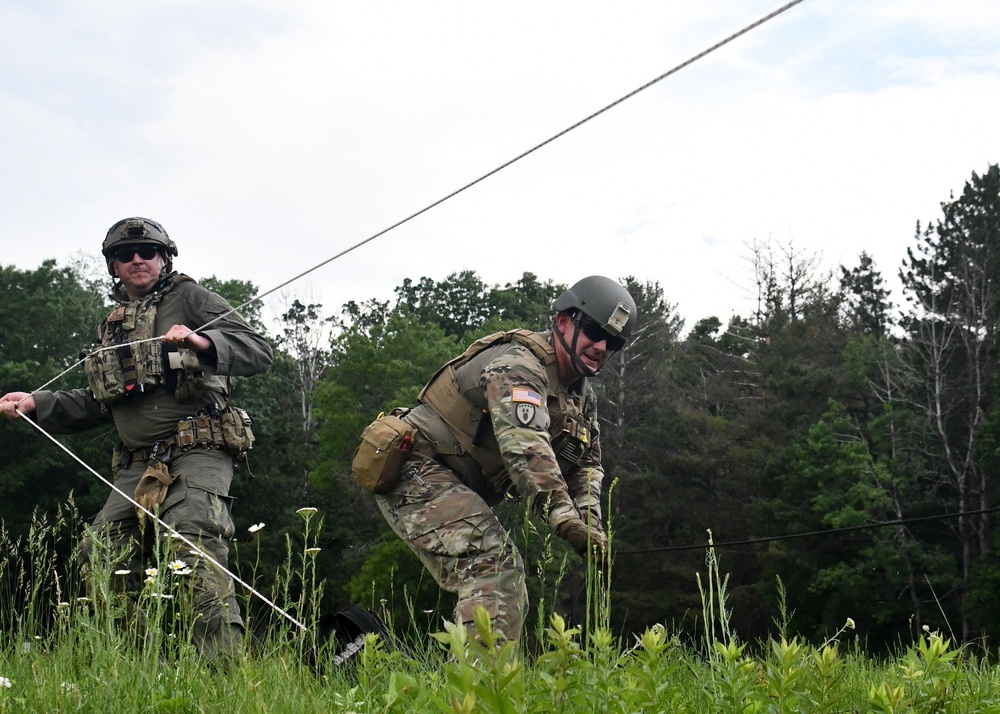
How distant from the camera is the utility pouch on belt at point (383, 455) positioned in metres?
5.46

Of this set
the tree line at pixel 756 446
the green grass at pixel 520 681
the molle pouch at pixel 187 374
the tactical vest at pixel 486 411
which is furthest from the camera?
the tree line at pixel 756 446

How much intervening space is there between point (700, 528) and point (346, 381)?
15489 millimetres

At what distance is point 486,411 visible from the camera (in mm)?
5613

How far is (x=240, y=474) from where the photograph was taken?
1699 inches

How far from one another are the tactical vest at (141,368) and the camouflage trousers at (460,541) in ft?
3.75

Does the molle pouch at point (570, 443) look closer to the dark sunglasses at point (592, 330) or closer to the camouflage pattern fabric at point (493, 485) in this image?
the camouflage pattern fabric at point (493, 485)

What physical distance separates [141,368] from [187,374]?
0.23 meters

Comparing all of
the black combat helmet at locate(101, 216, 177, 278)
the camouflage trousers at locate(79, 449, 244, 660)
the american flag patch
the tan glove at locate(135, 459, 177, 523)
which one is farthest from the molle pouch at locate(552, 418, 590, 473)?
the black combat helmet at locate(101, 216, 177, 278)

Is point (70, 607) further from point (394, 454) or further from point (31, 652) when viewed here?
point (394, 454)

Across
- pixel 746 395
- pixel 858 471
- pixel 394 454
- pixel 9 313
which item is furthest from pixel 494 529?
pixel 746 395

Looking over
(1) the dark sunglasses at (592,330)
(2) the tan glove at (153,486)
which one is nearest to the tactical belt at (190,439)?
(2) the tan glove at (153,486)

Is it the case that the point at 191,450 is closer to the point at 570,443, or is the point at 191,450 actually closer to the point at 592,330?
the point at 570,443

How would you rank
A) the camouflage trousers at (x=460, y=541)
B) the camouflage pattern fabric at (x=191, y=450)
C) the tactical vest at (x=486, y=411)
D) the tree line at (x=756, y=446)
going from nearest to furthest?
the camouflage trousers at (x=460, y=541) → the camouflage pattern fabric at (x=191, y=450) → the tactical vest at (x=486, y=411) → the tree line at (x=756, y=446)

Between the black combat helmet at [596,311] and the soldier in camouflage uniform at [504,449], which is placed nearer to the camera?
the soldier in camouflage uniform at [504,449]
